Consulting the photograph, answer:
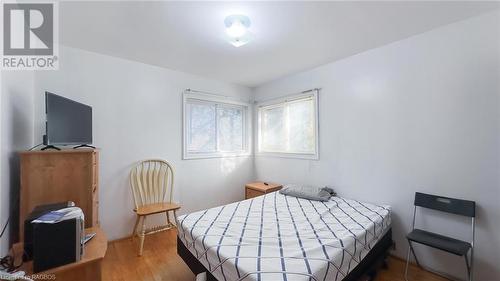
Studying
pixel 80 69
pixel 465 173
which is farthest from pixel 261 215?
pixel 80 69

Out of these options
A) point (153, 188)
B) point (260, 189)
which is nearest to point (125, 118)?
point (153, 188)

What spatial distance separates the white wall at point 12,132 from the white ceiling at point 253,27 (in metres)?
0.67

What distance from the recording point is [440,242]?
5.86ft

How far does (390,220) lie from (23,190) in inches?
131

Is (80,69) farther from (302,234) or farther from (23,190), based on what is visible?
(302,234)

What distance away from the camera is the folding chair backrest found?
1822mm

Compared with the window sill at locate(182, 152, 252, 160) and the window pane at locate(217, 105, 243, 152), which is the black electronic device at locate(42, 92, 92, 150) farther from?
the window pane at locate(217, 105, 243, 152)

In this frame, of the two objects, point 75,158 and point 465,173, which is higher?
point 75,158

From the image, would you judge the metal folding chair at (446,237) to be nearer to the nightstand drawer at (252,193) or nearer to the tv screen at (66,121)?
the nightstand drawer at (252,193)

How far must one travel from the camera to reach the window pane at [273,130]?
11.9 feet

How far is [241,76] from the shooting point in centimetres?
346

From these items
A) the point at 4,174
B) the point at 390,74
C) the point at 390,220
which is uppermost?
the point at 390,74

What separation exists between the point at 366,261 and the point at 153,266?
2.02 m

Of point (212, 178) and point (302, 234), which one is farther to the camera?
point (212, 178)
